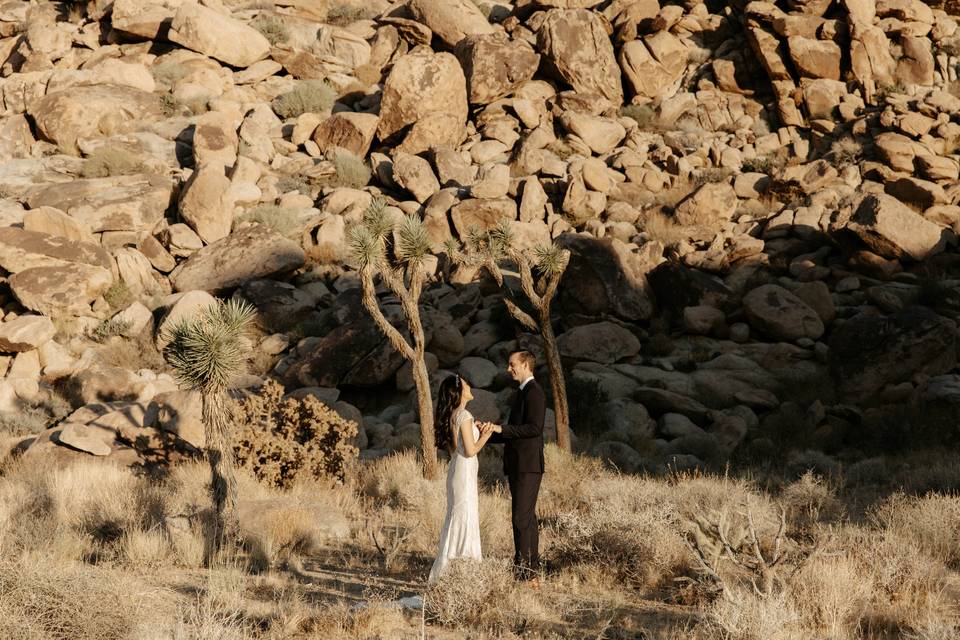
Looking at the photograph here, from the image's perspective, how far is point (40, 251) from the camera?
20781 millimetres

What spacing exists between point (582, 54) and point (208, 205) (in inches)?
588

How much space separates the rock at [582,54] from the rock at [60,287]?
17.6 m

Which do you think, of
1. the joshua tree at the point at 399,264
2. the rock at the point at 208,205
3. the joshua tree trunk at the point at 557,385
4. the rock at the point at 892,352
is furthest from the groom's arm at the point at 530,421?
the rock at the point at 208,205

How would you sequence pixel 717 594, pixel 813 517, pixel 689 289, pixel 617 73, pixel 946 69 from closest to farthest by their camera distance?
pixel 717 594 → pixel 813 517 → pixel 689 289 → pixel 946 69 → pixel 617 73

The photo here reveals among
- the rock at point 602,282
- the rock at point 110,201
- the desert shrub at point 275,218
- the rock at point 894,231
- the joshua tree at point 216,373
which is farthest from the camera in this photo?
the desert shrub at point 275,218

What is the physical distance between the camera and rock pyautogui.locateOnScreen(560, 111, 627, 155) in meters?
28.1

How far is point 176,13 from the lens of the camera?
3200cm

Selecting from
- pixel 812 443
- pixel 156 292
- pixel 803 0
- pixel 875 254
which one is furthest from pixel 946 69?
pixel 156 292

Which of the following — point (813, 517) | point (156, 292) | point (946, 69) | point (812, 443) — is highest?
point (946, 69)

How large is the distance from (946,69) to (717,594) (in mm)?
27063

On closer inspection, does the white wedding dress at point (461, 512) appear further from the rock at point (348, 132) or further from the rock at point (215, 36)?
the rock at point (215, 36)

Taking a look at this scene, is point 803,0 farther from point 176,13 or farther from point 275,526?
point 275,526

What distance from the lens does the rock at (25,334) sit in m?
18.4

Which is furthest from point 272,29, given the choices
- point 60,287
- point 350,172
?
point 60,287
